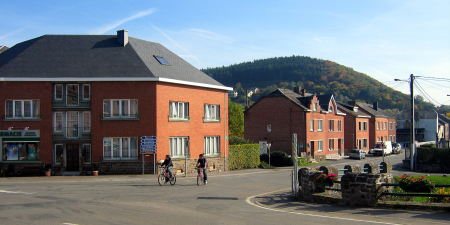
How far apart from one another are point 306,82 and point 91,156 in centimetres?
10916

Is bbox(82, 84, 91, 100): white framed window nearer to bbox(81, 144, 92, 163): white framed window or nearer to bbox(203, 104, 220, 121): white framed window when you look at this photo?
bbox(81, 144, 92, 163): white framed window

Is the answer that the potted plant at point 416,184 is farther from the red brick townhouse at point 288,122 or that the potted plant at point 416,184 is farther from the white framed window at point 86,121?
the red brick townhouse at point 288,122

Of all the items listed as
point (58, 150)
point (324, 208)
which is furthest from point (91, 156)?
point (324, 208)

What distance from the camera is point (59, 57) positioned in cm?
3050

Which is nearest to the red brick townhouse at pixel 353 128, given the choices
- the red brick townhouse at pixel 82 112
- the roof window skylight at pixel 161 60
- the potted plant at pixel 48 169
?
the roof window skylight at pixel 161 60

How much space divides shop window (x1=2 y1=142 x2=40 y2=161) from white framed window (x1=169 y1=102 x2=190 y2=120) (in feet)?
32.1

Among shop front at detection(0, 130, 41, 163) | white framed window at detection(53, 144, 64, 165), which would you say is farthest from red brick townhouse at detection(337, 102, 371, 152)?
shop front at detection(0, 130, 41, 163)

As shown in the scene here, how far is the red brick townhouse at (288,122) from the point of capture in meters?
52.8

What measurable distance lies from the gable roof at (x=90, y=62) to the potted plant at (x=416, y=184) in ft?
61.7

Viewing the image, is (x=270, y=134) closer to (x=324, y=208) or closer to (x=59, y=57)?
(x=59, y=57)

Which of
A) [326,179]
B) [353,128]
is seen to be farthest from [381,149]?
[326,179]

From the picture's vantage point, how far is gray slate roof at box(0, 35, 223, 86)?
94.9 ft

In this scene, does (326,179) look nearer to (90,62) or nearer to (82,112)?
(82,112)

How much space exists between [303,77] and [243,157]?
100 meters
